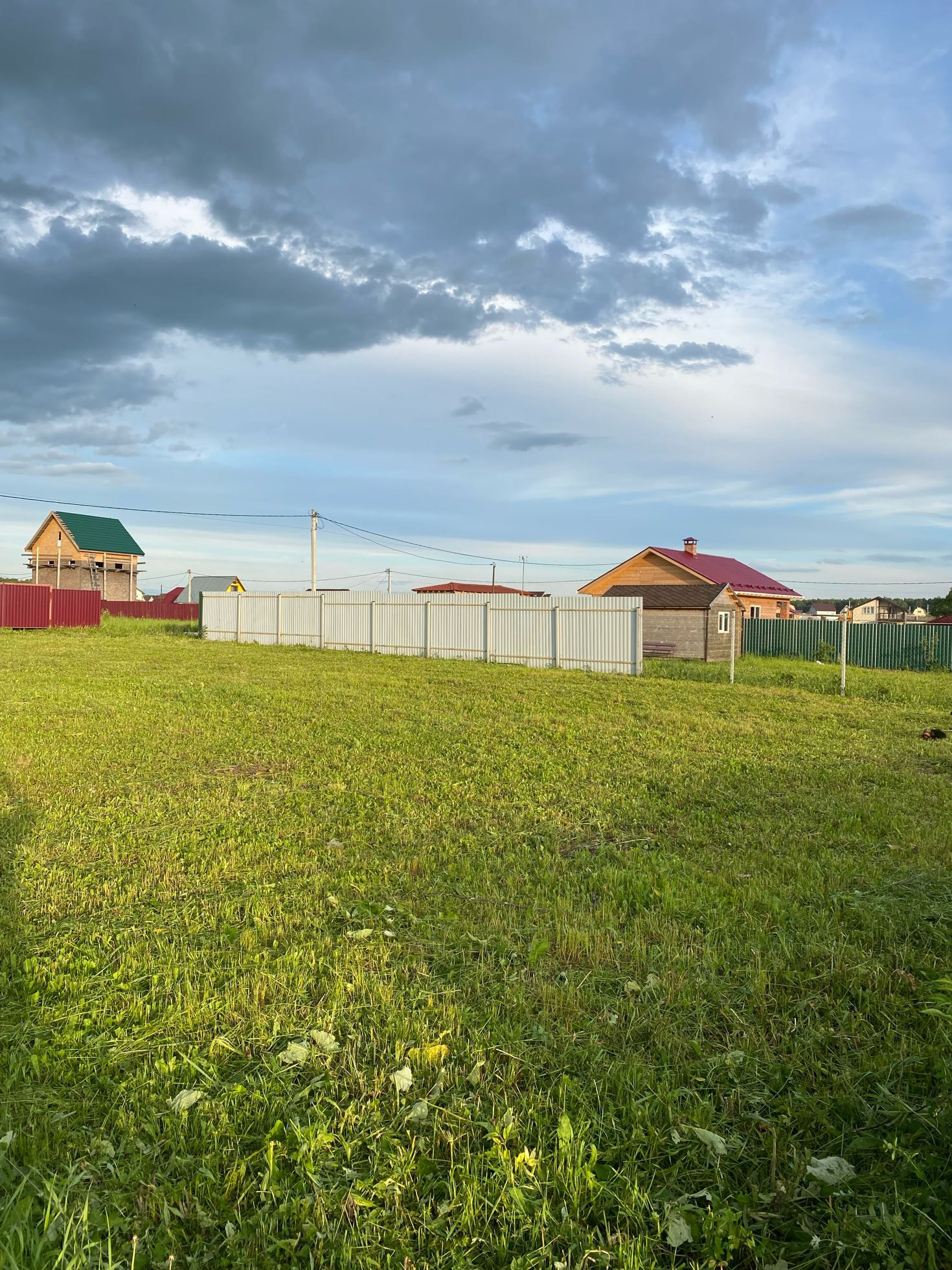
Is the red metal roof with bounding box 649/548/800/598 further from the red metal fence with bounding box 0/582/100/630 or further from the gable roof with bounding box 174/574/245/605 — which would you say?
the gable roof with bounding box 174/574/245/605

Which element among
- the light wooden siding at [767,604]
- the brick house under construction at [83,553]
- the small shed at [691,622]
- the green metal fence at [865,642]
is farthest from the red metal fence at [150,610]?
the green metal fence at [865,642]

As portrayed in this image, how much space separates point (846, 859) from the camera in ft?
15.4

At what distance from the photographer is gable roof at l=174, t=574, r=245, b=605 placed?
65.6 metres

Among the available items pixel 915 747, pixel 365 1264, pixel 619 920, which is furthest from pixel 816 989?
pixel 915 747

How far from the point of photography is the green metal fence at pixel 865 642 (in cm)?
2320

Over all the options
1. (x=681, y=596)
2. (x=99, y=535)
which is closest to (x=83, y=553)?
(x=99, y=535)

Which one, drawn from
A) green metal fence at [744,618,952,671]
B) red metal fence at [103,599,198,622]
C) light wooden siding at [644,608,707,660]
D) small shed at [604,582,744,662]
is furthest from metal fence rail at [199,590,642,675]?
red metal fence at [103,599,198,622]

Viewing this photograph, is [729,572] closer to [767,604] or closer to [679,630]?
[767,604]

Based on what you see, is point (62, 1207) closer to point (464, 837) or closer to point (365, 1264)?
point (365, 1264)

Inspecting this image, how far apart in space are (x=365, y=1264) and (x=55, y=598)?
34.8 metres

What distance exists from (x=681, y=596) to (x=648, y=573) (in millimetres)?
8657

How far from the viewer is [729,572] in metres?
36.4

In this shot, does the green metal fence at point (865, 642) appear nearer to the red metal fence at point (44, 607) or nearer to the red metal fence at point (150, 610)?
the red metal fence at point (44, 607)

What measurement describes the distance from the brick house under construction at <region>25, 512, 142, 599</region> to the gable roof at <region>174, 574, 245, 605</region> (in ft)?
33.5
